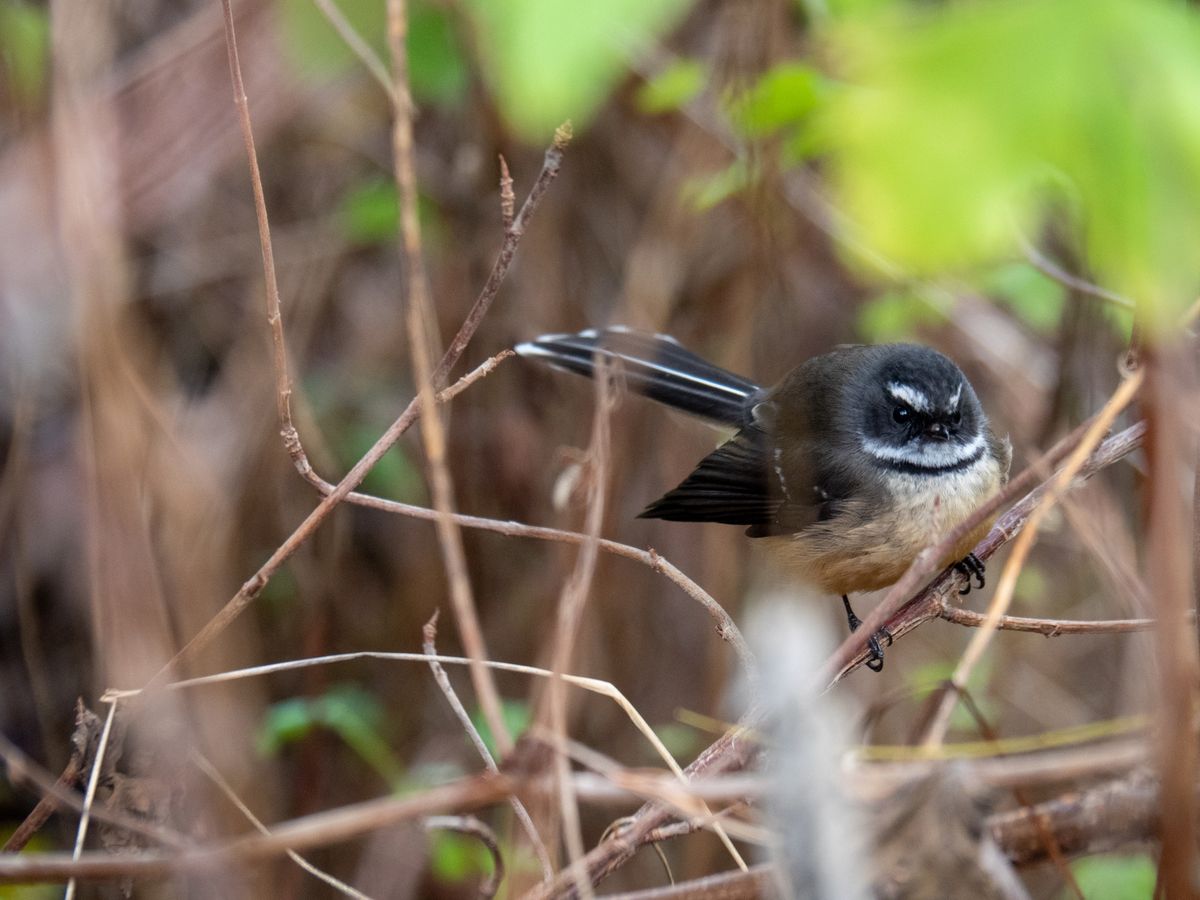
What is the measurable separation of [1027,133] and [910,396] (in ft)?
9.14

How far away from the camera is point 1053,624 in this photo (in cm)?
222

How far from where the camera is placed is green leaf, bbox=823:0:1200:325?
2.96 ft

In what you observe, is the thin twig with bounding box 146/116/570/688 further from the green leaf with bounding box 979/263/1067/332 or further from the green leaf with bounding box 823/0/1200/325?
the green leaf with bounding box 979/263/1067/332

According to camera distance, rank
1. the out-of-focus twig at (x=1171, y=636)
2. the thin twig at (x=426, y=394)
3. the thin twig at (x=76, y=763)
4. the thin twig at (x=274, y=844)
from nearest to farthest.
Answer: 1. the out-of-focus twig at (x=1171, y=636)
2. the thin twig at (x=274, y=844)
3. the thin twig at (x=426, y=394)
4. the thin twig at (x=76, y=763)

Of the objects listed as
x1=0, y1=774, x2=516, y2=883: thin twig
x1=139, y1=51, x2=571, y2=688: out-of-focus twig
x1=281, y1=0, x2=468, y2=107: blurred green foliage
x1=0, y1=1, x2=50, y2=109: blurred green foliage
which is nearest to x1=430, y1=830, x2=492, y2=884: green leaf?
x1=139, y1=51, x2=571, y2=688: out-of-focus twig

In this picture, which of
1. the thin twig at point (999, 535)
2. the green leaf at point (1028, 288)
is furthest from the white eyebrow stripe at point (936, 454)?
the thin twig at point (999, 535)

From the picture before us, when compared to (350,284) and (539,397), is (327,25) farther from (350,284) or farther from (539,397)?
(350,284)

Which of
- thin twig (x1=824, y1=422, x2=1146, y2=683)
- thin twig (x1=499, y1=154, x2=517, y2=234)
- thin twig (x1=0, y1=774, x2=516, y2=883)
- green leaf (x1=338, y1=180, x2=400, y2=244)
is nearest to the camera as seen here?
thin twig (x1=0, y1=774, x2=516, y2=883)

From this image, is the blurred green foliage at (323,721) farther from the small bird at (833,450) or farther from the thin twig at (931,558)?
the thin twig at (931,558)

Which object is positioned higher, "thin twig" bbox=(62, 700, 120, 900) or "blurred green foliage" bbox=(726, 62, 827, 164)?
"blurred green foliage" bbox=(726, 62, 827, 164)

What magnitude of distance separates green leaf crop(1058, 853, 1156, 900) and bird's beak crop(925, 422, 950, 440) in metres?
1.24

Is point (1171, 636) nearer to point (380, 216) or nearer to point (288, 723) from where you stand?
point (288, 723)

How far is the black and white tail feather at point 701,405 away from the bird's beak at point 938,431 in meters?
0.53

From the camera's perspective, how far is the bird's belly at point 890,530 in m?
3.40
